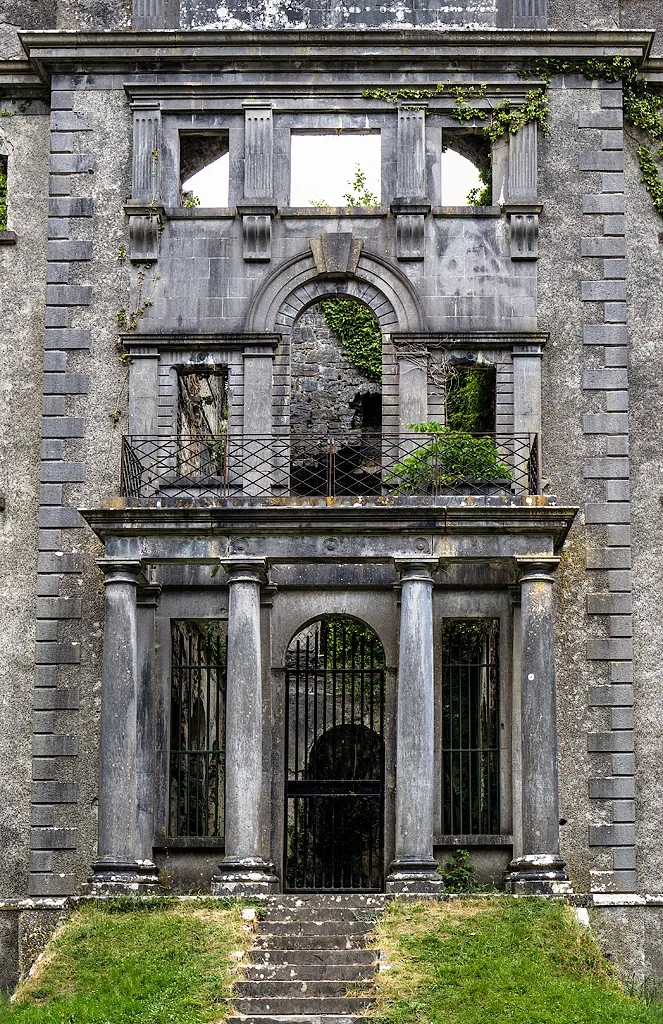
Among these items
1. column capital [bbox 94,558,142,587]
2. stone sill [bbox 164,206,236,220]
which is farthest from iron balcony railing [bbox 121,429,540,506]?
stone sill [bbox 164,206,236,220]

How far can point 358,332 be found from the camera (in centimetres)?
3022

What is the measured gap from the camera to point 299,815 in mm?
27453

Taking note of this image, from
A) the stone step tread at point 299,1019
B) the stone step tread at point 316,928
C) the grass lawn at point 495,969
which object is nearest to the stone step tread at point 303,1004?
the stone step tread at point 299,1019

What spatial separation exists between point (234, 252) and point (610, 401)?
5.36m

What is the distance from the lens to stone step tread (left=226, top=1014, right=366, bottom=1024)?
58.1 feet

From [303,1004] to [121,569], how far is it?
19.1 feet

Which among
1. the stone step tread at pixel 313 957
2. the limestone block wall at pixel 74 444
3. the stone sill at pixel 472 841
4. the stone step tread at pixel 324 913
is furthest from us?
the limestone block wall at pixel 74 444

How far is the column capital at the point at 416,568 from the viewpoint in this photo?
21.2 meters

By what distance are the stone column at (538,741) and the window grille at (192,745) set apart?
13.5 feet

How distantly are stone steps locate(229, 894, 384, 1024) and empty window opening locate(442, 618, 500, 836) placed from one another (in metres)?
2.64

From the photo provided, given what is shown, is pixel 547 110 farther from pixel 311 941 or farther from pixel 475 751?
pixel 311 941

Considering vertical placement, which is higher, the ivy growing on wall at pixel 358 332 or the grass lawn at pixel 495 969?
the ivy growing on wall at pixel 358 332

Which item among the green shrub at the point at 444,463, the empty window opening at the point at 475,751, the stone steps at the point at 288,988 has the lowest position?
the stone steps at the point at 288,988

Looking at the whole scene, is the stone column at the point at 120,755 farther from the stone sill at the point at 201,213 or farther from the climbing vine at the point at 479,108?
the climbing vine at the point at 479,108
